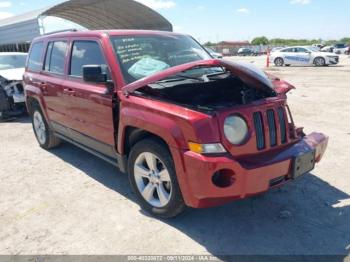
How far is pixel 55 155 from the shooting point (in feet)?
19.5

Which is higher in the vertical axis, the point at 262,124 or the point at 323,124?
the point at 262,124

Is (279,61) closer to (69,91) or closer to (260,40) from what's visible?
(69,91)

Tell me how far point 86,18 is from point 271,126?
25.9 metres

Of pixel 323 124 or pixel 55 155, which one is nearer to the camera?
pixel 55 155

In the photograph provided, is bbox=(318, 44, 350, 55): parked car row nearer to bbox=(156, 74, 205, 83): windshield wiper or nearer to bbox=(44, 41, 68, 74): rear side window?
bbox=(44, 41, 68, 74): rear side window

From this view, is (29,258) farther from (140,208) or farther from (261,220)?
(261,220)

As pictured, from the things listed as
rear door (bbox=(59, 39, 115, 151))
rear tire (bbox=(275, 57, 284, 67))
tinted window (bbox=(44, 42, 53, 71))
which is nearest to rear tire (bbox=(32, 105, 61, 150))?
tinted window (bbox=(44, 42, 53, 71))

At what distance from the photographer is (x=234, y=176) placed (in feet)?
9.73

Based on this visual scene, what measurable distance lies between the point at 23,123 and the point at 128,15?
18844 mm

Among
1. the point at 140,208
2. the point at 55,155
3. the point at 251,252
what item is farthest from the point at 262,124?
the point at 55,155

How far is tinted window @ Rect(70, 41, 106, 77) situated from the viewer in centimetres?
421

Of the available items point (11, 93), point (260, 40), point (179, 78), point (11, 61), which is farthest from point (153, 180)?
point (260, 40)

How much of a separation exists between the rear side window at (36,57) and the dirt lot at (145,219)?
1719 millimetres

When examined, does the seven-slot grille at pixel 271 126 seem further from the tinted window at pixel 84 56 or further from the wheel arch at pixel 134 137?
the tinted window at pixel 84 56
